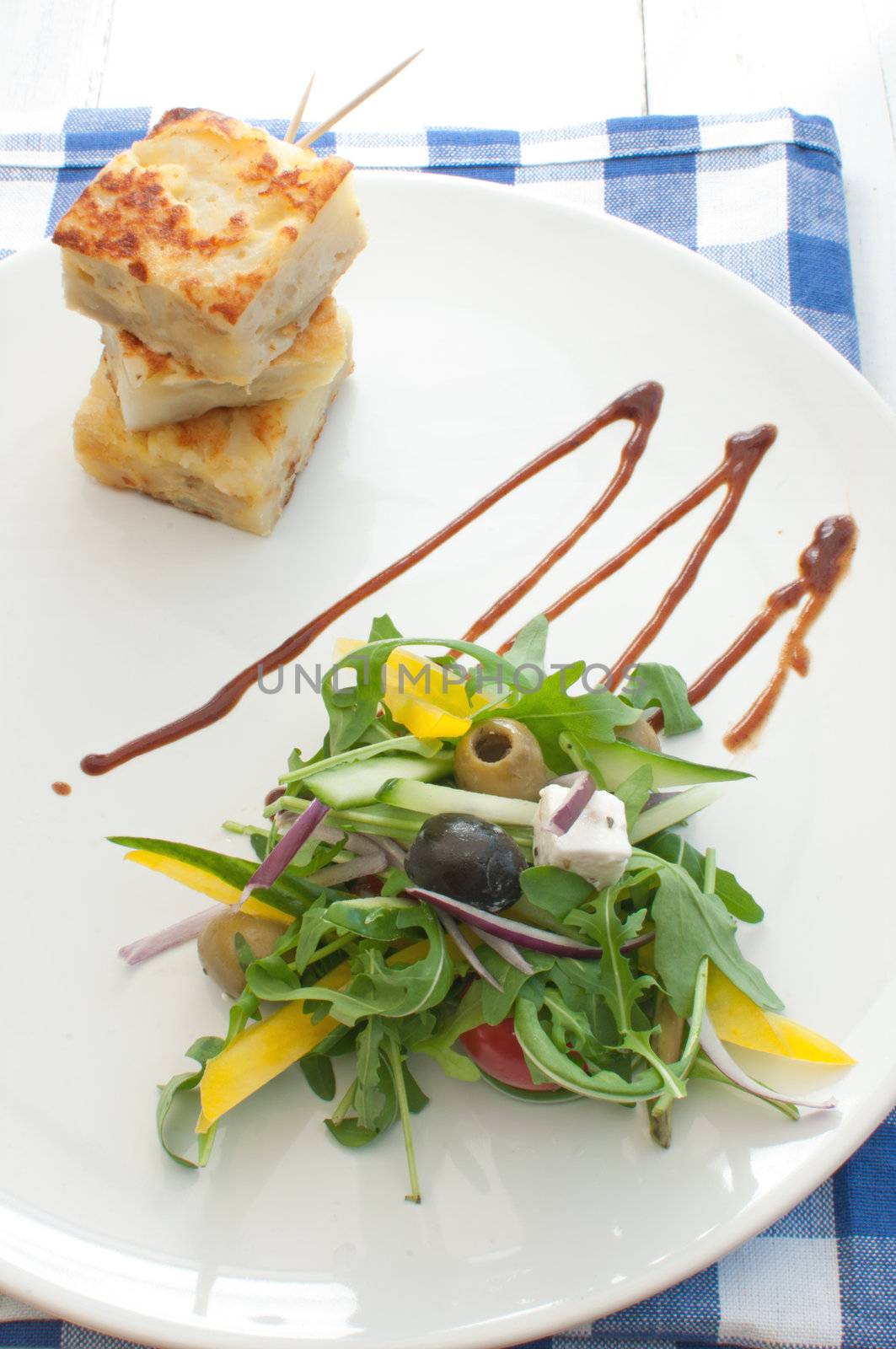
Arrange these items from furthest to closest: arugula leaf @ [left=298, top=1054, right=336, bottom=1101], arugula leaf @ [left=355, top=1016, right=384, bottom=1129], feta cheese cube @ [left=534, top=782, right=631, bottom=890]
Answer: arugula leaf @ [left=298, top=1054, right=336, bottom=1101] → arugula leaf @ [left=355, top=1016, right=384, bottom=1129] → feta cheese cube @ [left=534, top=782, right=631, bottom=890]

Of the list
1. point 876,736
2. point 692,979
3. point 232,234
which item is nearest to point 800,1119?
point 692,979

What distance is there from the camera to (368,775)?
1.97m

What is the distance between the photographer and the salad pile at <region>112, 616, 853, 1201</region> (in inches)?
71.3

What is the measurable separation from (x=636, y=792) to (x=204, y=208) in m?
1.44

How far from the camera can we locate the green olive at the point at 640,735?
2062mm

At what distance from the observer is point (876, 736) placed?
233 cm

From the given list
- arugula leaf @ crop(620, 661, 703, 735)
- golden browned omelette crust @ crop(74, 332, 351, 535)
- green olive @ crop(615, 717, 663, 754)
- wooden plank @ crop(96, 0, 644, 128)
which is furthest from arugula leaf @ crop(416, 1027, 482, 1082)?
wooden plank @ crop(96, 0, 644, 128)

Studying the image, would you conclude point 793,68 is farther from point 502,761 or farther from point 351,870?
point 351,870

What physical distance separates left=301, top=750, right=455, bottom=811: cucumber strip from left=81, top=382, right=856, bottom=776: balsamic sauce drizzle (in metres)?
0.51

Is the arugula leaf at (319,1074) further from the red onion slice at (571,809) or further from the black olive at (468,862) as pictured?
the red onion slice at (571,809)

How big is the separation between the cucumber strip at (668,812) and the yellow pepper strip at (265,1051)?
409 mm

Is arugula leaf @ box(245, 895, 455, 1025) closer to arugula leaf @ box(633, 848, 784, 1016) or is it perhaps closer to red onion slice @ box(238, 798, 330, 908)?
red onion slice @ box(238, 798, 330, 908)

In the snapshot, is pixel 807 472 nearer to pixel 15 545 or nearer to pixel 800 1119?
pixel 800 1119

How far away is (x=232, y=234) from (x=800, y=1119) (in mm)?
1918
